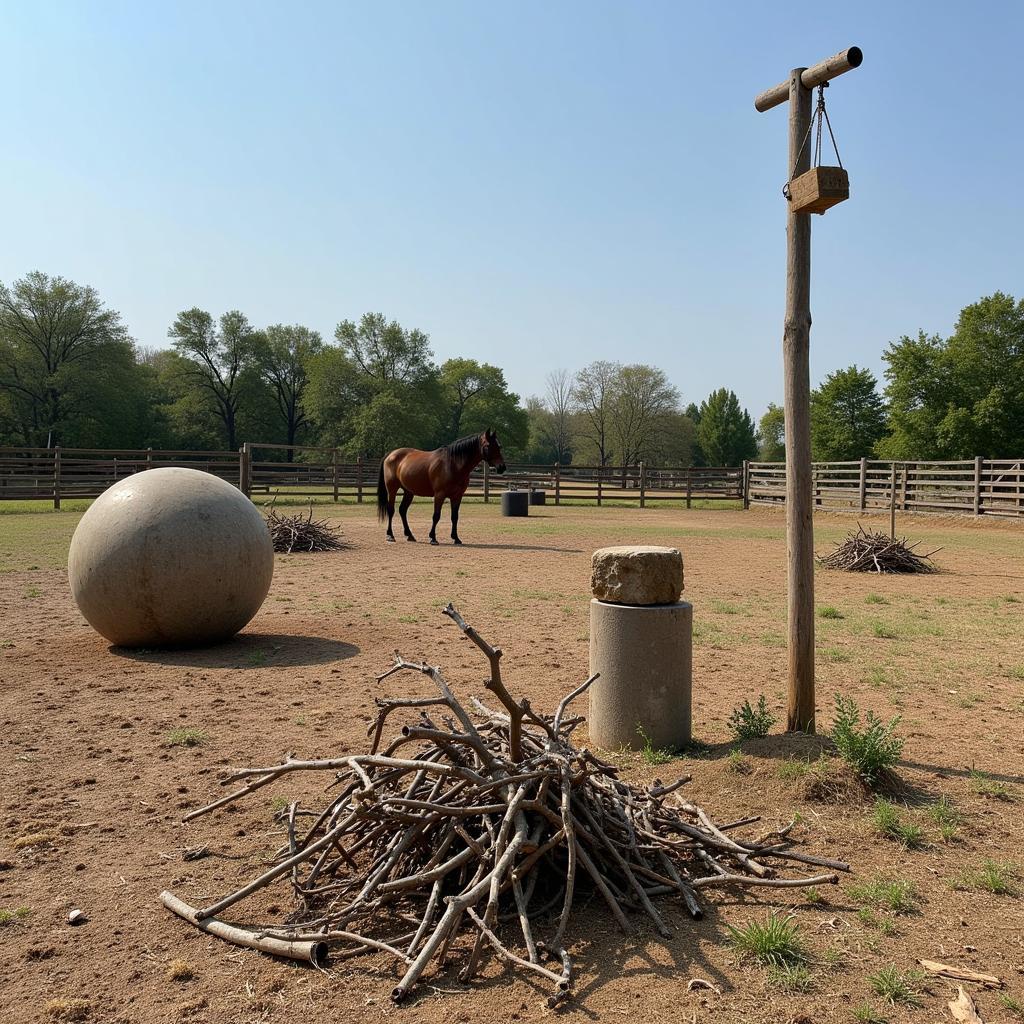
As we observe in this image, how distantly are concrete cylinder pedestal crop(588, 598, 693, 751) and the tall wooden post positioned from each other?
676 mm

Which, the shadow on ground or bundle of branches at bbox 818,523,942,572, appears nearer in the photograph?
the shadow on ground

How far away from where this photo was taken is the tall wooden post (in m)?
5.16

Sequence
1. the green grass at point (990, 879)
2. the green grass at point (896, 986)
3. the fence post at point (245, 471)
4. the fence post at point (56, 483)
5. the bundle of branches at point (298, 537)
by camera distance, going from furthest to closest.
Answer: the fence post at point (56, 483), the fence post at point (245, 471), the bundle of branches at point (298, 537), the green grass at point (990, 879), the green grass at point (896, 986)

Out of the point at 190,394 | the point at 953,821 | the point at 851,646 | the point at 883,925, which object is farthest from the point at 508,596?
the point at 190,394

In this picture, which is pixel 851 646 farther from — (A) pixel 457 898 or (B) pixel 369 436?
(B) pixel 369 436

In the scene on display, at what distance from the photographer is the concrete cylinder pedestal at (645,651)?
506cm

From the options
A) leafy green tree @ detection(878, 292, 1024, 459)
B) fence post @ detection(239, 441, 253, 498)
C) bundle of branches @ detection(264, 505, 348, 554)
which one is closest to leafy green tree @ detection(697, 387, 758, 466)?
leafy green tree @ detection(878, 292, 1024, 459)

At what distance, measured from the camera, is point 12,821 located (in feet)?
13.5

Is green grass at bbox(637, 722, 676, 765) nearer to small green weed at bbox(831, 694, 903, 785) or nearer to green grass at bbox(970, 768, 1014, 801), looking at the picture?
small green weed at bbox(831, 694, 903, 785)

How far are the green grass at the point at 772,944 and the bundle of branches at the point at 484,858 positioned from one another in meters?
0.25

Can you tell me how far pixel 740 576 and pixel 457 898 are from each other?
1162 cm

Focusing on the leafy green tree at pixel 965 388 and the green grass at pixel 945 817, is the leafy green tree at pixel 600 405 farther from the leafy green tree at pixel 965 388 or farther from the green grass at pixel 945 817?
the green grass at pixel 945 817

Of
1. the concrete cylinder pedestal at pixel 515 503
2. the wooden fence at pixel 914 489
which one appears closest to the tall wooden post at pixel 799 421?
the wooden fence at pixel 914 489

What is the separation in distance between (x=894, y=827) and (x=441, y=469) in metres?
14.8
